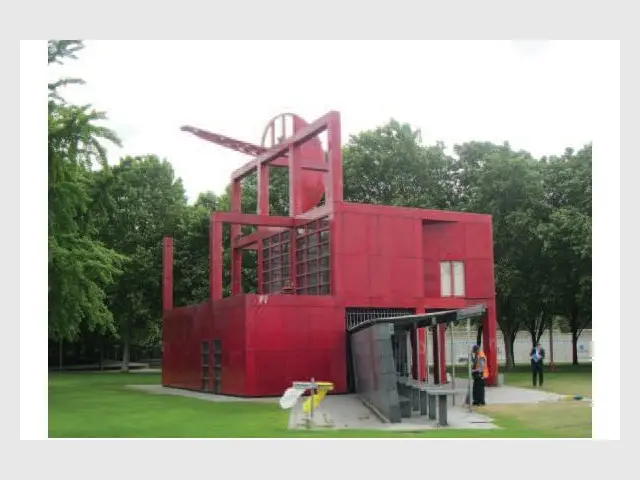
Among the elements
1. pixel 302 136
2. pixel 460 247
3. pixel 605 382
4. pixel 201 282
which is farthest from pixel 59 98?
pixel 201 282

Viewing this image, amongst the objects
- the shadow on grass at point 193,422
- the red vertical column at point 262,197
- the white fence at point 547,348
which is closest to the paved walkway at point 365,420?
the shadow on grass at point 193,422

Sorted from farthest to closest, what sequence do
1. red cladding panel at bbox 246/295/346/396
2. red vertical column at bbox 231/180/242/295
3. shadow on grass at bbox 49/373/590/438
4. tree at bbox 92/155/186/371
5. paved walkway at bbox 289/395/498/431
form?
tree at bbox 92/155/186/371 → red vertical column at bbox 231/180/242/295 → red cladding panel at bbox 246/295/346/396 → paved walkway at bbox 289/395/498/431 → shadow on grass at bbox 49/373/590/438

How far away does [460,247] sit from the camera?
32.7 m

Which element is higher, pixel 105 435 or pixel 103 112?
pixel 103 112

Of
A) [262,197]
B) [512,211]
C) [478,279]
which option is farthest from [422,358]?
[512,211]

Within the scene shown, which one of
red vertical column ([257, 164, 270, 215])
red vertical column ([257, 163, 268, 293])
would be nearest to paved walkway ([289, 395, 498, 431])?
red vertical column ([257, 163, 268, 293])

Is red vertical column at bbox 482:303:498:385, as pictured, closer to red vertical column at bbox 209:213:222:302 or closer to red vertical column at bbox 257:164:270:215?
red vertical column at bbox 257:164:270:215

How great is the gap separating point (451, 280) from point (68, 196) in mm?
16894

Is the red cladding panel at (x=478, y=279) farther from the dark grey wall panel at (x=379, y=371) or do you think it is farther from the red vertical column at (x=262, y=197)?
the dark grey wall panel at (x=379, y=371)

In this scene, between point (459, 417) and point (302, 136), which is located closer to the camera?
point (459, 417)

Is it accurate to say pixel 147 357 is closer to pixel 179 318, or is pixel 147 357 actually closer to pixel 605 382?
pixel 179 318

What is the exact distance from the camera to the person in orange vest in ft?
68.7

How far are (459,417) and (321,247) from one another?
1149cm

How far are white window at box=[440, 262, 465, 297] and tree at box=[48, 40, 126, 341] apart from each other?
14.1m
